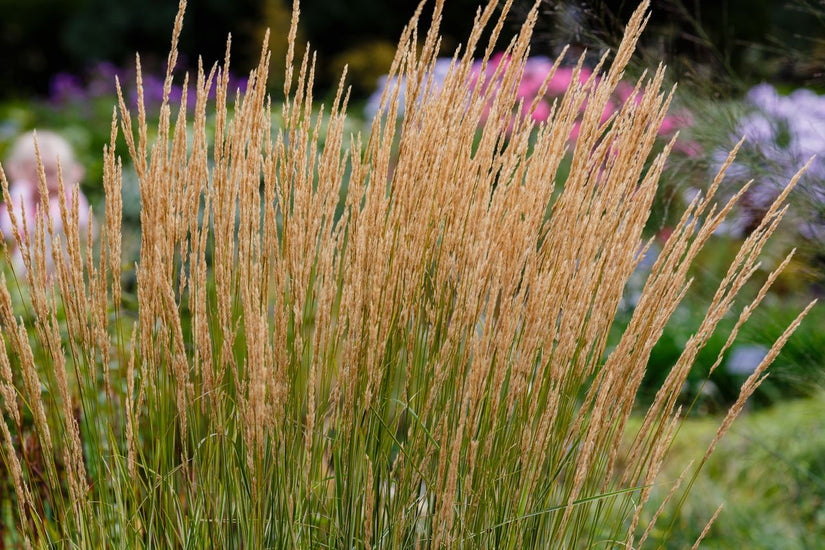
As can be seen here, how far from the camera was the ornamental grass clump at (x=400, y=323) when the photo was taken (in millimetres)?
1473

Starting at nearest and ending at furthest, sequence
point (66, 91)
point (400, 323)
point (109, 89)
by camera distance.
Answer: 1. point (400, 323)
2. point (66, 91)
3. point (109, 89)

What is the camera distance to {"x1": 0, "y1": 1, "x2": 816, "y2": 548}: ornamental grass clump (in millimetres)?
1473

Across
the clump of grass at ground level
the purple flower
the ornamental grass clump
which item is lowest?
the purple flower

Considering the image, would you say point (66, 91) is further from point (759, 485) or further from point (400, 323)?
point (400, 323)

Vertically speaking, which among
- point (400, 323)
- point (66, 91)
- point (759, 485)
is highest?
point (400, 323)

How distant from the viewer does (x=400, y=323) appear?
5.20 feet

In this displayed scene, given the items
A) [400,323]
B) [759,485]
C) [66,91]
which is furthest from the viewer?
[66,91]

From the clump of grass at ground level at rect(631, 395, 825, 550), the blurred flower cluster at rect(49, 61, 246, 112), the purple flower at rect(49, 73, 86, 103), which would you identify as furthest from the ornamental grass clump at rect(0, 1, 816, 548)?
the purple flower at rect(49, 73, 86, 103)

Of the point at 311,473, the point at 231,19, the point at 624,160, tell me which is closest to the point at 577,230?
the point at 624,160

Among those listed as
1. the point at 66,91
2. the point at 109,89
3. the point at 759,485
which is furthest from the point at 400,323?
the point at 109,89

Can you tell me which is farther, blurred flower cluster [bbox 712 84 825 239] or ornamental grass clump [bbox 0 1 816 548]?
blurred flower cluster [bbox 712 84 825 239]

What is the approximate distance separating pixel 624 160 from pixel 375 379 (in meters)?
0.58

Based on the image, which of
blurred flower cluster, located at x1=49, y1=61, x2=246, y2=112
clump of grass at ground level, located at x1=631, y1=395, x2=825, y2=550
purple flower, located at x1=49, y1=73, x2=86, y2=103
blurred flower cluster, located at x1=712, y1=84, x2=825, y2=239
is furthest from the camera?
purple flower, located at x1=49, y1=73, x2=86, y2=103

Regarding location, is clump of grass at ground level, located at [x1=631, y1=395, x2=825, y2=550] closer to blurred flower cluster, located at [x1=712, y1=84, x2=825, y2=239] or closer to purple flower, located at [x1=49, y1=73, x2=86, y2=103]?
blurred flower cluster, located at [x1=712, y1=84, x2=825, y2=239]
